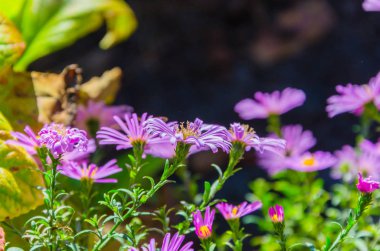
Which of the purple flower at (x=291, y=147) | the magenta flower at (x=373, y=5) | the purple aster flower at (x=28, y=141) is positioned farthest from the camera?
the purple flower at (x=291, y=147)

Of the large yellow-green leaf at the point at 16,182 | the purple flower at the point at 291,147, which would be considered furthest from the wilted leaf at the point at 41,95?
the purple flower at the point at 291,147

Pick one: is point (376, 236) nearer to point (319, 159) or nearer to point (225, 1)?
point (319, 159)

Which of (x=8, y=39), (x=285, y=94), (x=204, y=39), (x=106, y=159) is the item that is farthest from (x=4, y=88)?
(x=204, y=39)

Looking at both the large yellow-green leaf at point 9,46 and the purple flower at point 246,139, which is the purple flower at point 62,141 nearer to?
the purple flower at point 246,139

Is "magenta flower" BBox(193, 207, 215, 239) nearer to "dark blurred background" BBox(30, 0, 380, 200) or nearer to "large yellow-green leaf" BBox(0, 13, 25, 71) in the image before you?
"large yellow-green leaf" BBox(0, 13, 25, 71)

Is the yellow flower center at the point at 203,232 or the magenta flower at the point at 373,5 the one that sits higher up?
the magenta flower at the point at 373,5

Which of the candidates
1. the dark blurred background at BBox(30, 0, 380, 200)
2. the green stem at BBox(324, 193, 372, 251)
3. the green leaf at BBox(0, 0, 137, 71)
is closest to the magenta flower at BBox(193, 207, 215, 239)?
the green stem at BBox(324, 193, 372, 251)

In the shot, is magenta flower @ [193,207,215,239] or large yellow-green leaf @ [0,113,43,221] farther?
large yellow-green leaf @ [0,113,43,221]
